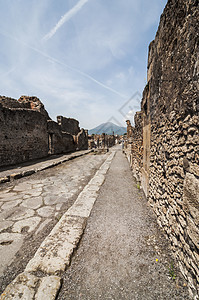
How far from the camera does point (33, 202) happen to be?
294 cm

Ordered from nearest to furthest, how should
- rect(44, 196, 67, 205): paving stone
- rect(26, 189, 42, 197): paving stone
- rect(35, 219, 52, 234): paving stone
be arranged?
1. rect(35, 219, 52, 234): paving stone
2. rect(44, 196, 67, 205): paving stone
3. rect(26, 189, 42, 197): paving stone

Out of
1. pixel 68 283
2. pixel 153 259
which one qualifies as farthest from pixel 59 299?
pixel 153 259

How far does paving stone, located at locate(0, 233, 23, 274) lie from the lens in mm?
1506

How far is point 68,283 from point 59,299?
0.16m

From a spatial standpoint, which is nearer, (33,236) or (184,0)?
(184,0)

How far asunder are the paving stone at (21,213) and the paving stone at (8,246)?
0.43 m

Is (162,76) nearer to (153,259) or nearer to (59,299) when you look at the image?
(153,259)

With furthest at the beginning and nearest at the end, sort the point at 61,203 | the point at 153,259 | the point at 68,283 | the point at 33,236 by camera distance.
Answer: the point at 61,203
the point at 33,236
the point at 153,259
the point at 68,283

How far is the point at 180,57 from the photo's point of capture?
5.19ft

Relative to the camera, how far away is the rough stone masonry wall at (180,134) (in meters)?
1.25

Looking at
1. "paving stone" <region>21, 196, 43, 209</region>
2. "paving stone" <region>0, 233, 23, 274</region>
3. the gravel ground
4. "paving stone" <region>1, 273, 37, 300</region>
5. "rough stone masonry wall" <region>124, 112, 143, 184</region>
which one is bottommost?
the gravel ground

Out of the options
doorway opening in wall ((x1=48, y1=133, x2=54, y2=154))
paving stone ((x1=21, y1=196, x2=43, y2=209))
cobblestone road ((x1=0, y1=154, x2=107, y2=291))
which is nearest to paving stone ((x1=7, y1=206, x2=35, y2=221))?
cobblestone road ((x1=0, y1=154, x2=107, y2=291))

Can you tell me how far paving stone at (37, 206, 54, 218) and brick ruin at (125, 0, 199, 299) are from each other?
219 centimetres

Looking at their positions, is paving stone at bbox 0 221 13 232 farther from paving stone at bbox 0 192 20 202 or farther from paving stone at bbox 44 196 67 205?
paving stone at bbox 0 192 20 202
